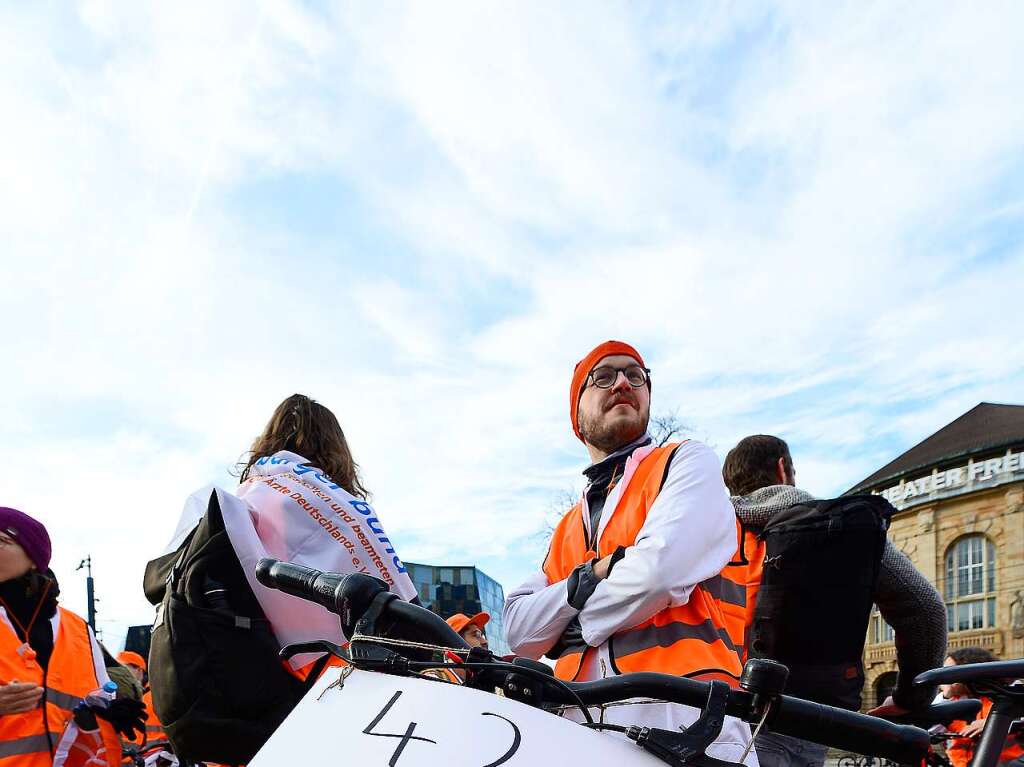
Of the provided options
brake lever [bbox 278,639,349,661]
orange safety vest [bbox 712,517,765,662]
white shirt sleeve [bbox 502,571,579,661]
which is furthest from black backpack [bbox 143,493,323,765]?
brake lever [bbox 278,639,349,661]

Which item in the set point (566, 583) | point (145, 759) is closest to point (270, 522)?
point (566, 583)

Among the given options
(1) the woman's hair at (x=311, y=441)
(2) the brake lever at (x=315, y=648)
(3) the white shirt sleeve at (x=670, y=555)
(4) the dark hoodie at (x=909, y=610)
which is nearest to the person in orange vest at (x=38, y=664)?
(1) the woman's hair at (x=311, y=441)

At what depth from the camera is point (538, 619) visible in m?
2.49

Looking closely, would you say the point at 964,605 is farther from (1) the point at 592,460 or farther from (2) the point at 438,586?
(1) the point at 592,460

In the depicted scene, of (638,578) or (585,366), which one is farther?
(585,366)

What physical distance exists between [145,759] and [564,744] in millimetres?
6024

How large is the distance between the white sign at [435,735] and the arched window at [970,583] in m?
39.7

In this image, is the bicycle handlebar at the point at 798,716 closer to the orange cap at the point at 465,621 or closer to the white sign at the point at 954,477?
the orange cap at the point at 465,621

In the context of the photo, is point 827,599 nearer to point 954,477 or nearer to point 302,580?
point 302,580

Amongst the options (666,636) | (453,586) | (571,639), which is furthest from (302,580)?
(453,586)

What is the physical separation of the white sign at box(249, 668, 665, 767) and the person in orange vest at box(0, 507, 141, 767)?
302cm

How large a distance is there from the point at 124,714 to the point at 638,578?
2646 mm

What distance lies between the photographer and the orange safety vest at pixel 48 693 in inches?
138

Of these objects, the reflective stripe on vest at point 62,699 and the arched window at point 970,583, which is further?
the arched window at point 970,583
